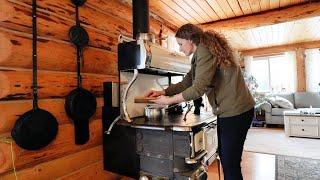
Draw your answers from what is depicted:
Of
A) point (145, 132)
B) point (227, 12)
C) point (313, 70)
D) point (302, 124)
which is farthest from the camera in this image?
point (313, 70)

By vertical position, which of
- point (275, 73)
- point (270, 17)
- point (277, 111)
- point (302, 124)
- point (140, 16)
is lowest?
point (302, 124)

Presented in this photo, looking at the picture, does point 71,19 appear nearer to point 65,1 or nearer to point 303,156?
point 65,1

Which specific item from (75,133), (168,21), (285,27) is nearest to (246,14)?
(168,21)

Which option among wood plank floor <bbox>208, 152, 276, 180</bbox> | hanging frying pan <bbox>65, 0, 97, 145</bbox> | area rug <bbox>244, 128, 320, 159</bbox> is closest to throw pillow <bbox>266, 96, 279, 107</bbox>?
area rug <bbox>244, 128, 320, 159</bbox>

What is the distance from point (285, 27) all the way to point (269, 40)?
123 centimetres

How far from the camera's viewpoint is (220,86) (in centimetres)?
147

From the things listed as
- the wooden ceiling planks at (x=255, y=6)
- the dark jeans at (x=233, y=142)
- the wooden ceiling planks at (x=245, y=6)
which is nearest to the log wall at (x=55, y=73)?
the dark jeans at (x=233, y=142)

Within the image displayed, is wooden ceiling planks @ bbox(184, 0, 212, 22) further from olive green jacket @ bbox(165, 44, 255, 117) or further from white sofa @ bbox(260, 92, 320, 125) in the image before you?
white sofa @ bbox(260, 92, 320, 125)

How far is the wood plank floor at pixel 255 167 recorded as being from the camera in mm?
2479

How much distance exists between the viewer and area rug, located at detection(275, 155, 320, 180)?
2416mm

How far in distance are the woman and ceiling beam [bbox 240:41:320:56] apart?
583cm

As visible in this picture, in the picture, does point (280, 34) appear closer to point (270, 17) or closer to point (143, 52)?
point (270, 17)

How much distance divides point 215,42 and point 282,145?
10.3 ft

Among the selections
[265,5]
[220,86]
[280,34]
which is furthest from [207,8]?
[280,34]
